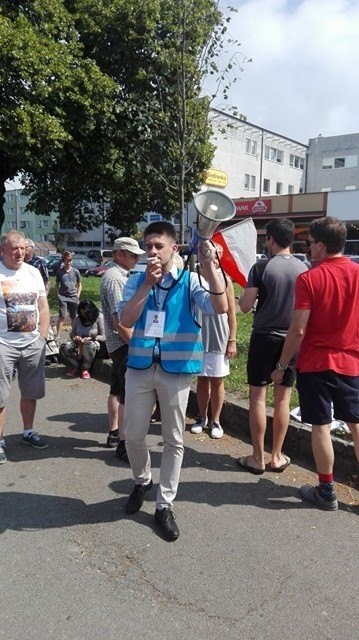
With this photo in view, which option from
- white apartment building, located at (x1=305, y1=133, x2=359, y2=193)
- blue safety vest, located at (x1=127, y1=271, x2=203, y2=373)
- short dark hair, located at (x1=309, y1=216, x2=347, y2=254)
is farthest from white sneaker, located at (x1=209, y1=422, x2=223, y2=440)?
white apartment building, located at (x1=305, y1=133, x2=359, y2=193)

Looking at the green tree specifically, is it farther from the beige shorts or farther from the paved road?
the paved road

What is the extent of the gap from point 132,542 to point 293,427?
1.90 meters

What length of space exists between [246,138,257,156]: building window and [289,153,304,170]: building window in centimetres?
581

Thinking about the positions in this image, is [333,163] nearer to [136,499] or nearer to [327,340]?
[327,340]

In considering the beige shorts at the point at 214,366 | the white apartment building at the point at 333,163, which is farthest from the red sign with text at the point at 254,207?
the beige shorts at the point at 214,366

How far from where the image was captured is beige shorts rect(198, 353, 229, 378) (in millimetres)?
4520

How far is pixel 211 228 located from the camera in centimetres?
266

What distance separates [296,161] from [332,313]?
166 ft

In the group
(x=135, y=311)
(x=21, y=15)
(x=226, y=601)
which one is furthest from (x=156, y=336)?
(x=21, y=15)

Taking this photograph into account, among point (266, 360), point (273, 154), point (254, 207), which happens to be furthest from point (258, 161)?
point (266, 360)

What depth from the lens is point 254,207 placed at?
121ft

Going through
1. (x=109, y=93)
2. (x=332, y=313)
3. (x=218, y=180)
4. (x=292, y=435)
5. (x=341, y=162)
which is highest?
(x=341, y=162)

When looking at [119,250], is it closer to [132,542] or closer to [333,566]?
[132,542]

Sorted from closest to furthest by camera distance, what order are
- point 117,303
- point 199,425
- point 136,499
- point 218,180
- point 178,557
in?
point 178,557 → point 136,499 → point 117,303 → point 199,425 → point 218,180
